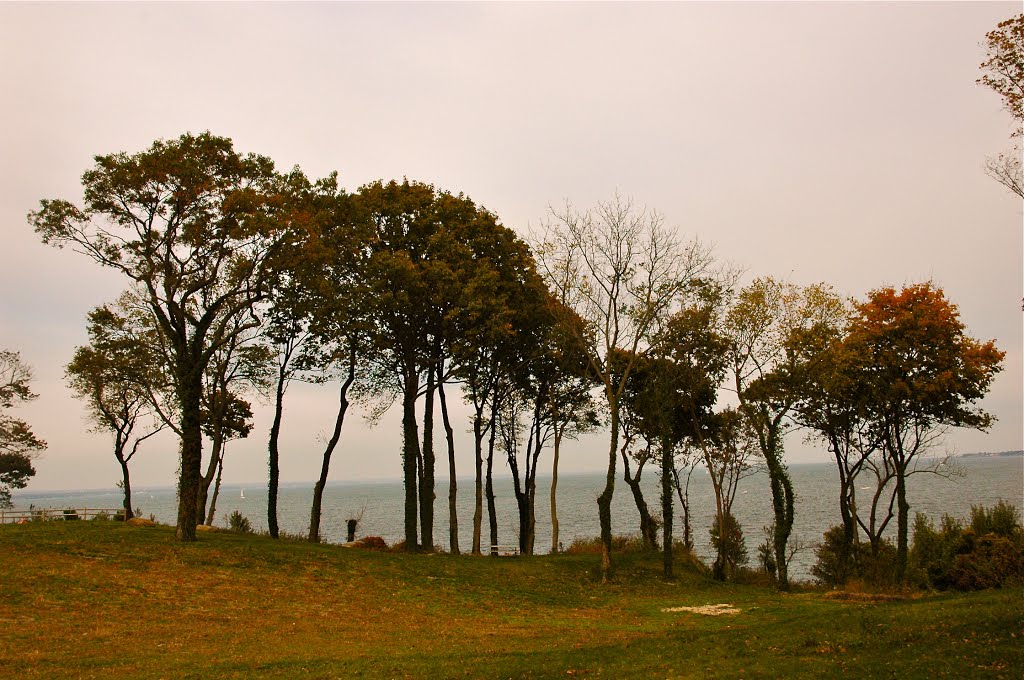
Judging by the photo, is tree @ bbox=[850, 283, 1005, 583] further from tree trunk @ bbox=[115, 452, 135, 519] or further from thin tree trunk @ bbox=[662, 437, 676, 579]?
tree trunk @ bbox=[115, 452, 135, 519]

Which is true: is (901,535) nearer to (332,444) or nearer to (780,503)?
(780,503)

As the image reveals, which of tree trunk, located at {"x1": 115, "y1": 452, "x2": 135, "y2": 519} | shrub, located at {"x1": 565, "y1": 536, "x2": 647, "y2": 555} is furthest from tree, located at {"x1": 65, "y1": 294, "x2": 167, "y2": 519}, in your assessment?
shrub, located at {"x1": 565, "y1": 536, "x2": 647, "y2": 555}

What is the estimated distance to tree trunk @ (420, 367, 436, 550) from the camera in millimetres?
39781

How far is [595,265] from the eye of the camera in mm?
38500

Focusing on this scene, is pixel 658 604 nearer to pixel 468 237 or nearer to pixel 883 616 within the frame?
pixel 883 616

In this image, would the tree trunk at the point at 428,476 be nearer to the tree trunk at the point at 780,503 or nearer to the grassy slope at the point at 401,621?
the grassy slope at the point at 401,621

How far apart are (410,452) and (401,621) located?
54.3 ft

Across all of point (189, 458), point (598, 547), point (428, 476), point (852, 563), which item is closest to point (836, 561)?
point (852, 563)

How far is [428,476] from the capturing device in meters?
39.5

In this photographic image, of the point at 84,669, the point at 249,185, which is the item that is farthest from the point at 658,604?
the point at 249,185

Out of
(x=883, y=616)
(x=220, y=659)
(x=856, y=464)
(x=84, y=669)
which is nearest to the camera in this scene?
(x=84, y=669)

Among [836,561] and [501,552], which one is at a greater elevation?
[501,552]

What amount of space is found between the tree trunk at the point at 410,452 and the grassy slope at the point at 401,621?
12.0 ft

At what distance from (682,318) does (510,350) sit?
436 inches
